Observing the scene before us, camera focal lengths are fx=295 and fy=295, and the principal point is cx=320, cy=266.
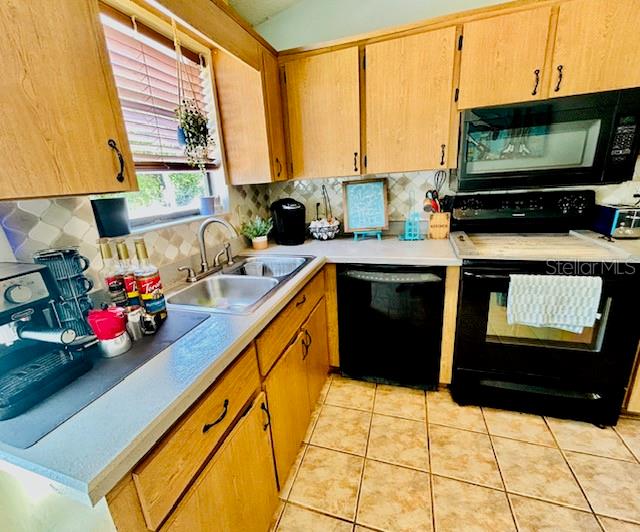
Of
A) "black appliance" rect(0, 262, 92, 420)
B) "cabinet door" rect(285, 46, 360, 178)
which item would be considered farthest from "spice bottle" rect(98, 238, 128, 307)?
"cabinet door" rect(285, 46, 360, 178)

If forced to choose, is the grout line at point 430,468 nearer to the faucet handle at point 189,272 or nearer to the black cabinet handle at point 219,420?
the black cabinet handle at point 219,420

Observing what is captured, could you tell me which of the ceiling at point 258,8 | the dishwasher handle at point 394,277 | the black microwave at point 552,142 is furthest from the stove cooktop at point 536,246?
the ceiling at point 258,8

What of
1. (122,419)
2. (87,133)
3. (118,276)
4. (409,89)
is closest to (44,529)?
(122,419)

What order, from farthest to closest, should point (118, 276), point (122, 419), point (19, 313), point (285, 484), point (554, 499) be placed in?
point (285, 484)
point (554, 499)
point (118, 276)
point (19, 313)
point (122, 419)

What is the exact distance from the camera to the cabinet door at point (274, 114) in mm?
1721

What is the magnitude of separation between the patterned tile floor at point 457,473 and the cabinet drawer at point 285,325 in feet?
2.26

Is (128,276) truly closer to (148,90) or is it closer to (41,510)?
(41,510)

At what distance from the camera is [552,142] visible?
1.54 m

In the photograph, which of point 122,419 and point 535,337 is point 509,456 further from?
point 122,419

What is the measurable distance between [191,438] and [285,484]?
0.90 m

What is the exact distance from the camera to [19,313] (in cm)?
71

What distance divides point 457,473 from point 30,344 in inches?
67.2

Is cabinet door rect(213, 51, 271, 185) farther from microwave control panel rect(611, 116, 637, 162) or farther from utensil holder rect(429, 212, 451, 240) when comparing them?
microwave control panel rect(611, 116, 637, 162)

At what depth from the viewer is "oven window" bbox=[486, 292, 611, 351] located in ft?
4.85
